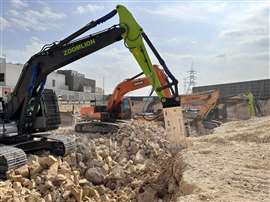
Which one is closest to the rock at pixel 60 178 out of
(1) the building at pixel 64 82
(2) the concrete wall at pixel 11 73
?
(1) the building at pixel 64 82

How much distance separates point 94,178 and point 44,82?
9.28ft

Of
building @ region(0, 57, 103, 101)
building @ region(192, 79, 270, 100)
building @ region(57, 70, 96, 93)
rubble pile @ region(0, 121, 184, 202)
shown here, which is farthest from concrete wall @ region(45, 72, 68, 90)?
rubble pile @ region(0, 121, 184, 202)

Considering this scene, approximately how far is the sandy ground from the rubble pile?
1.45 feet

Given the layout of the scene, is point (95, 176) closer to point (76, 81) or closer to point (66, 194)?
point (66, 194)

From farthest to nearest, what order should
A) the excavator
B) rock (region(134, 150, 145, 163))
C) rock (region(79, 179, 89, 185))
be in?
rock (region(134, 150, 145, 163))
the excavator
rock (region(79, 179, 89, 185))

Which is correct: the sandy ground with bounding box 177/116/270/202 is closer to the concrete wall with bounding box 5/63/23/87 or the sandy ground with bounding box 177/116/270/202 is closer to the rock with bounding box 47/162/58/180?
the rock with bounding box 47/162/58/180

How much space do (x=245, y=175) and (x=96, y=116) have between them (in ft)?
A: 33.3

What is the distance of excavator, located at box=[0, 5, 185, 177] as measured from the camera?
863 cm

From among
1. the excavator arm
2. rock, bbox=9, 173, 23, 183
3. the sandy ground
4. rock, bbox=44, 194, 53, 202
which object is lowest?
rock, bbox=44, 194, 53, 202

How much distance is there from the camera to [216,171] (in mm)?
5969

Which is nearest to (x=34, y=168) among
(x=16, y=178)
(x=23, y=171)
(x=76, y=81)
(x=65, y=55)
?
(x=23, y=171)

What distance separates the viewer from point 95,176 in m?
7.53

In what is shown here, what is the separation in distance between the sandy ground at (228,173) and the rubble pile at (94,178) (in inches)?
17.5

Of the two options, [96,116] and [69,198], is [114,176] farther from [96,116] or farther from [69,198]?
[96,116]
